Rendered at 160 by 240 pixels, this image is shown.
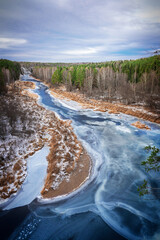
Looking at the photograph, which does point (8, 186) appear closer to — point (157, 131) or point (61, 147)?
point (61, 147)

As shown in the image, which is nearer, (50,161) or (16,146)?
(50,161)

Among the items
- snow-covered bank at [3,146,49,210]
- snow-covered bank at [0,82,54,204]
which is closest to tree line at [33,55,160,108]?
snow-covered bank at [0,82,54,204]

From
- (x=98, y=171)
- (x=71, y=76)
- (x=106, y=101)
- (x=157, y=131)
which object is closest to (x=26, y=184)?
(x=98, y=171)

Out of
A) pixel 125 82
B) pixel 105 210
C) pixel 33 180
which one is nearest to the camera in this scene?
pixel 105 210

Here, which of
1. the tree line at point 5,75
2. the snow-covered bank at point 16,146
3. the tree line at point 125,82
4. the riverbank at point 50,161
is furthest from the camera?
the tree line at point 5,75

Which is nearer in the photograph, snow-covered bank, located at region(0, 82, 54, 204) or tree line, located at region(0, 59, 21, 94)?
snow-covered bank, located at region(0, 82, 54, 204)

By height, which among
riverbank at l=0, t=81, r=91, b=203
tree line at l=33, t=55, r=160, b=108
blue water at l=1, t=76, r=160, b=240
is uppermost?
tree line at l=33, t=55, r=160, b=108

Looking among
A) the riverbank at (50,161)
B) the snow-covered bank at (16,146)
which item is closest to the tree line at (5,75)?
the snow-covered bank at (16,146)

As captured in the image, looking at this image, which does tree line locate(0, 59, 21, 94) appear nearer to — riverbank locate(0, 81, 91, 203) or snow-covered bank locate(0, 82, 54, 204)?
snow-covered bank locate(0, 82, 54, 204)

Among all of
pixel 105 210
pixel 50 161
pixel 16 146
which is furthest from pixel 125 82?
pixel 105 210

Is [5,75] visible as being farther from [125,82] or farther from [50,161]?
[50,161]

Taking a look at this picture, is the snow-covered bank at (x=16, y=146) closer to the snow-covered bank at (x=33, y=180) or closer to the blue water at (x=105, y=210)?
the snow-covered bank at (x=33, y=180)
